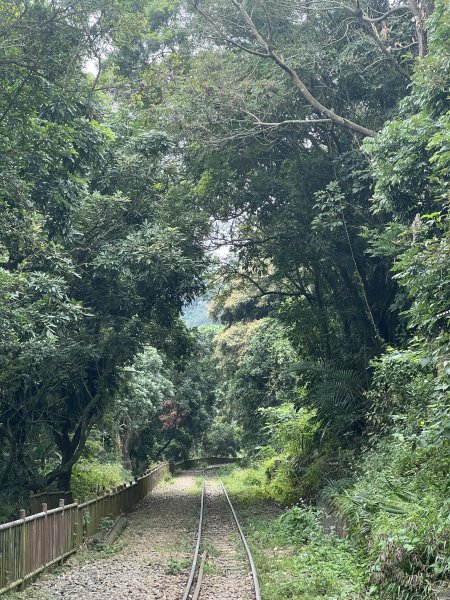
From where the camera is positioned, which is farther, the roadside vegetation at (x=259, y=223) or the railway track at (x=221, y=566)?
the roadside vegetation at (x=259, y=223)

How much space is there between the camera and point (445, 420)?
694 centimetres

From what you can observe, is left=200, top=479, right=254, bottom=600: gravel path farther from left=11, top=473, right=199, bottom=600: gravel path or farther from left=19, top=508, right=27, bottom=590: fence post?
left=19, top=508, right=27, bottom=590: fence post

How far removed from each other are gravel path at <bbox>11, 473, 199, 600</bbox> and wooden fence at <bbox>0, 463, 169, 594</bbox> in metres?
0.27

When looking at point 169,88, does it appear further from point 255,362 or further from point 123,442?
point 123,442

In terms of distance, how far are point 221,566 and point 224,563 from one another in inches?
13.4

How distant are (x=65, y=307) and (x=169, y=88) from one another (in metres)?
Result: 7.97

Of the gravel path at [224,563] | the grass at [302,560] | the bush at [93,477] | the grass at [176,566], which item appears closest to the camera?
the grass at [302,560]

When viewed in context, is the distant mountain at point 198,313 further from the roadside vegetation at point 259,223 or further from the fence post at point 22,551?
the fence post at point 22,551

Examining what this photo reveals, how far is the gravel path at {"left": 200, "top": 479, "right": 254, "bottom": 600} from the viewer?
9344mm

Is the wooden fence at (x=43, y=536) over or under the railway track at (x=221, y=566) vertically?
over

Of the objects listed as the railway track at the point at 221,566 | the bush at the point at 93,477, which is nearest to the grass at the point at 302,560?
the railway track at the point at 221,566

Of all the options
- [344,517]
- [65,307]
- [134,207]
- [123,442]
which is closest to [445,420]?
[344,517]

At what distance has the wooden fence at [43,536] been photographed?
9.16 meters

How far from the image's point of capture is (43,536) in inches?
424
